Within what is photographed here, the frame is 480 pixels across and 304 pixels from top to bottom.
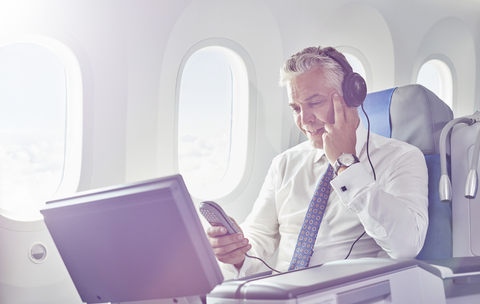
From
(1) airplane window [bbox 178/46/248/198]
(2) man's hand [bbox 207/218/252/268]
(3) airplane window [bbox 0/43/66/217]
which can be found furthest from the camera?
(1) airplane window [bbox 178/46/248/198]

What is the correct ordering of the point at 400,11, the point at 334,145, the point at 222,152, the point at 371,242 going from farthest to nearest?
the point at 400,11 → the point at 222,152 → the point at 371,242 → the point at 334,145

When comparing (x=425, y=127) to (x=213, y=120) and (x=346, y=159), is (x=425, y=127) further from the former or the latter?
(x=213, y=120)

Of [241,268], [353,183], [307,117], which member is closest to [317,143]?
[307,117]

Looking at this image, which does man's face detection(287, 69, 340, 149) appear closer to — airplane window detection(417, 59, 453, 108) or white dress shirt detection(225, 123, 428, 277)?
white dress shirt detection(225, 123, 428, 277)

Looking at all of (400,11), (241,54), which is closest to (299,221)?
(241,54)

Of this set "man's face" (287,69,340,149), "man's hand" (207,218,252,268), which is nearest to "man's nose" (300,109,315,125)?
"man's face" (287,69,340,149)

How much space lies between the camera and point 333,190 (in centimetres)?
160

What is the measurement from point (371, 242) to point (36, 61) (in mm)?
1676

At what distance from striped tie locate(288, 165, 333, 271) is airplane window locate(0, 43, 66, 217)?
1206 mm

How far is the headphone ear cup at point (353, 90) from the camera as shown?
1.54 m

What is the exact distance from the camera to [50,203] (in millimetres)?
852

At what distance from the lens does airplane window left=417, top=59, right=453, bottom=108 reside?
3986mm

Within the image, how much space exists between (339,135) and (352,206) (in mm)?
258

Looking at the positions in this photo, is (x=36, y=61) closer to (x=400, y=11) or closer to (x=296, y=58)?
(x=296, y=58)
